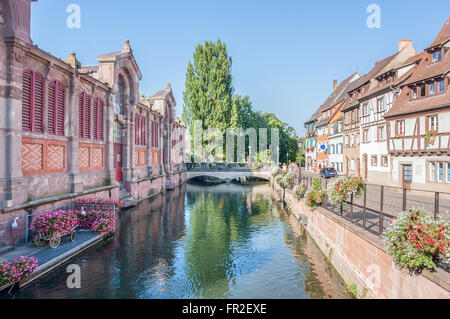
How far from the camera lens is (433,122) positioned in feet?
67.4

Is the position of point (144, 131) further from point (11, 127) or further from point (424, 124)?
point (424, 124)

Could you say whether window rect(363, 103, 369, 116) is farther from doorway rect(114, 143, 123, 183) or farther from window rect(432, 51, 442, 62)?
doorway rect(114, 143, 123, 183)

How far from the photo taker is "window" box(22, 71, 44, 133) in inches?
495

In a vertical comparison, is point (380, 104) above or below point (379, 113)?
above

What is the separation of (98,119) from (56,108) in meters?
5.13

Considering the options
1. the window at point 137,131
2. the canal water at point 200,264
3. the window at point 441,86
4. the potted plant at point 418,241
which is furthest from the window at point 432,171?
the window at point 137,131

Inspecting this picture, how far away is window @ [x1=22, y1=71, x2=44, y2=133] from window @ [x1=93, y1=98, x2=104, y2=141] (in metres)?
5.88

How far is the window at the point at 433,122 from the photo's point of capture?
2022cm

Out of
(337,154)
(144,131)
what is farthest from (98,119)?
(337,154)

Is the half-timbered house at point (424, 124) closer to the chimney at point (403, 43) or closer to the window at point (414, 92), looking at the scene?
the window at point (414, 92)

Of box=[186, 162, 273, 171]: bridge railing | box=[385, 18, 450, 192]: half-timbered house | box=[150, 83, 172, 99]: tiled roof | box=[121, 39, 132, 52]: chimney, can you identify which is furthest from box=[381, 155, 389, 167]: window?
box=[150, 83, 172, 99]: tiled roof

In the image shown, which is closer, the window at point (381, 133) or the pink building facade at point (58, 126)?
the pink building facade at point (58, 126)

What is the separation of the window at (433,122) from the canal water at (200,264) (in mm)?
11844

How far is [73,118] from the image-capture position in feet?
53.2
